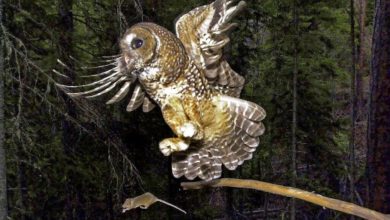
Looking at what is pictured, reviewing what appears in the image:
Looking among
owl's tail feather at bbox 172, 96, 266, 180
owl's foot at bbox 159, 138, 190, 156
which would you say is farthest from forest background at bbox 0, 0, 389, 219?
owl's foot at bbox 159, 138, 190, 156

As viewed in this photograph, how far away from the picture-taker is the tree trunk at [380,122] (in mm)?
2852

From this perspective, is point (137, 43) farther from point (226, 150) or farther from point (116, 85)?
point (226, 150)

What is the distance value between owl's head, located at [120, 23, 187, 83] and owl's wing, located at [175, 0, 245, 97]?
6 centimetres

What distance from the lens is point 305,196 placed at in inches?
59.6

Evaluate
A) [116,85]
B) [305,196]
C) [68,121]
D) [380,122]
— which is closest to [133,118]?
[68,121]

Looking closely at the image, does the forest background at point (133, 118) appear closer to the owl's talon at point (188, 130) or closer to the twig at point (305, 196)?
the twig at point (305, 196)

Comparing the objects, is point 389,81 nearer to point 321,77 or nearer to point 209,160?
point 209,160

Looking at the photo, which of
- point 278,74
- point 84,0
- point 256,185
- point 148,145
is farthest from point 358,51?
point 256,185

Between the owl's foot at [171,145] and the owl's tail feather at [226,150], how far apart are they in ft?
0.32

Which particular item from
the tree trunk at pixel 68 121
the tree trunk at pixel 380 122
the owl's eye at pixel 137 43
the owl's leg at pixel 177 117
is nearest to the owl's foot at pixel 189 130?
the owl's leg at pixel 177 117

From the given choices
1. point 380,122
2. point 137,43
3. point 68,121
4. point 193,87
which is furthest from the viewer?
point 68,121

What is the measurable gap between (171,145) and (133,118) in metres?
3.76

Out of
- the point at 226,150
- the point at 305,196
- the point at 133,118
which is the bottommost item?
the point at 305,196

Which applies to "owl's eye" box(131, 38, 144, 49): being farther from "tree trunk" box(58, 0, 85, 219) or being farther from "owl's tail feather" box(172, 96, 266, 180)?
"tree trunk" box(58, 0, 85, 219)
